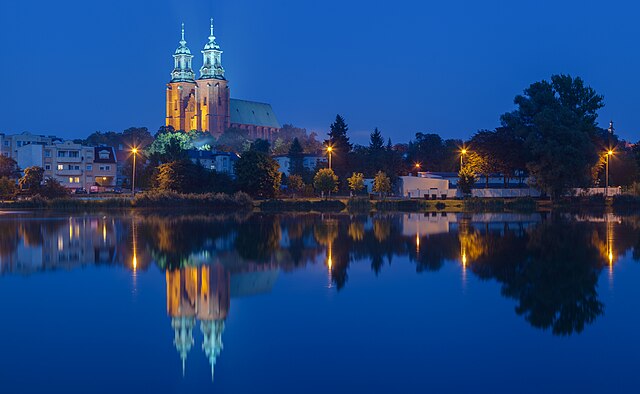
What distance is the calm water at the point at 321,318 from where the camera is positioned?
421 inches

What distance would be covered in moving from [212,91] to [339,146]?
84.9 metres

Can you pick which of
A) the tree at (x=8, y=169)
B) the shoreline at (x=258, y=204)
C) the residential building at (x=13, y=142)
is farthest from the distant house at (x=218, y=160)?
the shoreline at (x=258, y=204)

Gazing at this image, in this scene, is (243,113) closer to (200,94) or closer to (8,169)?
(200,94)

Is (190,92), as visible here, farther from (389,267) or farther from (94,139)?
(389,267)

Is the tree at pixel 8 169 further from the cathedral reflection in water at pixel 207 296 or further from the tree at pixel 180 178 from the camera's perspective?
the cathedral reflection in water at pixel 207 296

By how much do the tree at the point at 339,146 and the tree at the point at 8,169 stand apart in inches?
1598

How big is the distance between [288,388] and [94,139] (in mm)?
175547

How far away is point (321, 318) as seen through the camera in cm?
1470

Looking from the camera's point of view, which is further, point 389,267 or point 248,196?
point 248,196

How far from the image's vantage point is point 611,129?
11725cm

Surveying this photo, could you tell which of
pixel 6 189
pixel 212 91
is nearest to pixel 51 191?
pixel 6 189

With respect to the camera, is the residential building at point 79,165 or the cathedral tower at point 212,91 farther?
the cathedral tower at point 212,91

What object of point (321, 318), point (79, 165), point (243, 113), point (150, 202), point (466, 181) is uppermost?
point (243, 113)

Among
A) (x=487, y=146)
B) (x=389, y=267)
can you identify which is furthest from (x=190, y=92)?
(x=389, y=267)
